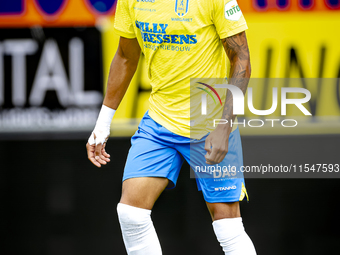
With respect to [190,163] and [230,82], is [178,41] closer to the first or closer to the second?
[230,82]

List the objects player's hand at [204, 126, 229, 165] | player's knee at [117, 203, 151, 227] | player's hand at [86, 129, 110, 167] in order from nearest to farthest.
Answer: player's hand at [204, 126, 229, 165] → player's knee at [117, 203, 151, 227] → player's hand at [86, 129, 110, 167]

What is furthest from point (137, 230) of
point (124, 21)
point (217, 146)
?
point (124, 21)

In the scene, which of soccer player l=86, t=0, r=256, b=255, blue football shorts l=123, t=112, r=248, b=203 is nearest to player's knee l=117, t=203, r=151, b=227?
soccer player l=86, t=0, r=256, b=255

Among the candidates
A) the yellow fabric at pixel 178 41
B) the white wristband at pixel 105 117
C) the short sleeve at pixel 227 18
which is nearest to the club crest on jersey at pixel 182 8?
the yellow fabric at pixel 178 41

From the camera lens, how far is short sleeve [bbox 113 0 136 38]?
242cm

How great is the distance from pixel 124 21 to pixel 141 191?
845mm

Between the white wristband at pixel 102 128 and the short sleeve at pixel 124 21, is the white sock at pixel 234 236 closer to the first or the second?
the white wristband at pixel 102 128

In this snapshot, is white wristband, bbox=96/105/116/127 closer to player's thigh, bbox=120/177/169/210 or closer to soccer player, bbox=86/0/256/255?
soccer player, bbox=86/0/256/255

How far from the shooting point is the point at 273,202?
12.6ft

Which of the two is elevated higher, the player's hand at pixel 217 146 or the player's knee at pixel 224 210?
the player's hand at pixel 217 146

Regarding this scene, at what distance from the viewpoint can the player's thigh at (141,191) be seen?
2.29 meters

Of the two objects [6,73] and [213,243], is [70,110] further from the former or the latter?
[213,243]

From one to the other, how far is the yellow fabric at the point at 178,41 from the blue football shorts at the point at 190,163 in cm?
6

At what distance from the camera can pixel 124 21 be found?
96.0 inches
